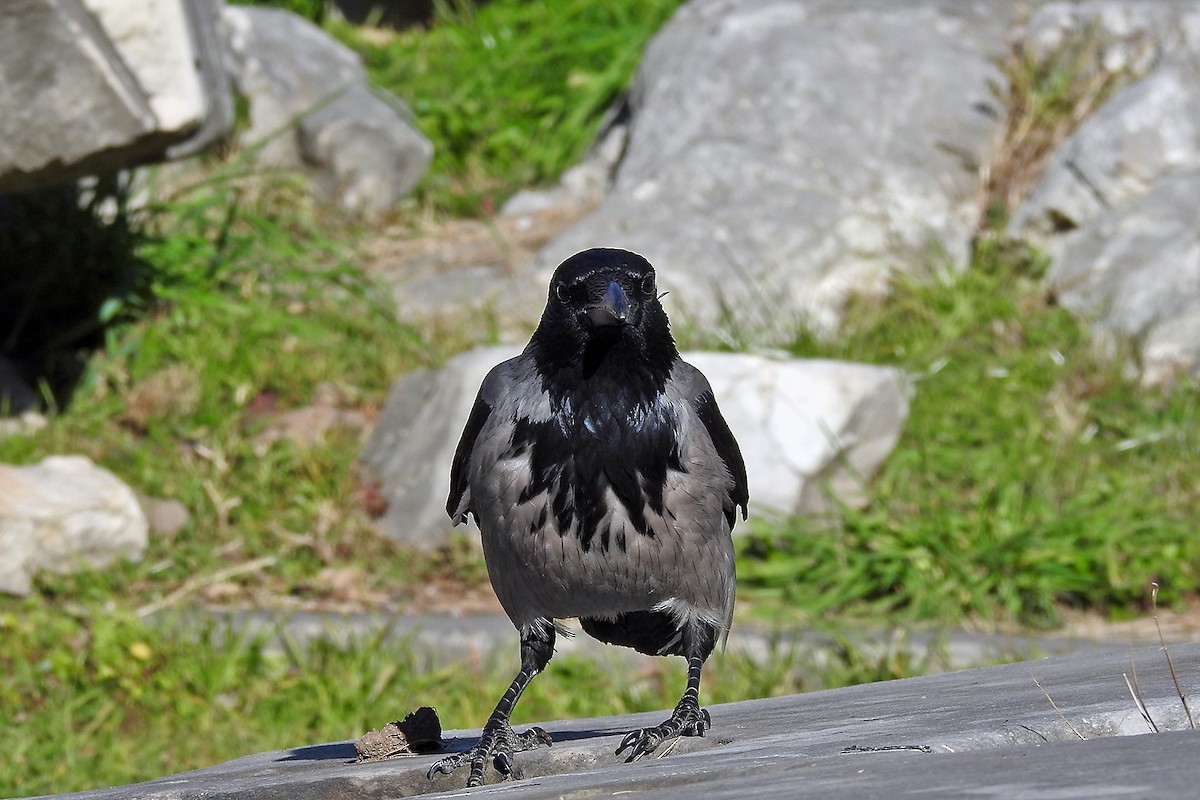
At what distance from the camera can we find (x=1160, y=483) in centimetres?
656

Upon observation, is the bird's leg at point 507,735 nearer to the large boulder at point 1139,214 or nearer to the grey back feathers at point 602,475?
the grey back feathers at point 602,475

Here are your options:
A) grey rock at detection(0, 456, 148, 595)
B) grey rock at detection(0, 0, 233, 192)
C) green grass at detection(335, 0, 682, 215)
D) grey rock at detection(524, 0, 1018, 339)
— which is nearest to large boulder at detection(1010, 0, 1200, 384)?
grey rock at detection(524, 0, 1018, 339)

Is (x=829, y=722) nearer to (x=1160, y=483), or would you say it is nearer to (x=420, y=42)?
(x=1160, y=483)

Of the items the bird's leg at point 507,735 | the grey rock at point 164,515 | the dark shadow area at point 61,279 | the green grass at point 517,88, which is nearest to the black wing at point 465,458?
the bird's leg at point 507,735

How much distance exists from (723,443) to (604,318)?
1.88 ft

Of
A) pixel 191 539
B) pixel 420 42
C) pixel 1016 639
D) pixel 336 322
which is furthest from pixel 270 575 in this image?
pixel 420 42

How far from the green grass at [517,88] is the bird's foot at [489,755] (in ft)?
22.9

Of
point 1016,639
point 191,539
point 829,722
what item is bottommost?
point 1016,639

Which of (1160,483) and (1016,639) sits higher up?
(1016,639)

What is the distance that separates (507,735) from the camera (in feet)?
9.34

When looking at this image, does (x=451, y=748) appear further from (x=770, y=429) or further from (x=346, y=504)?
(x=346, y=504)

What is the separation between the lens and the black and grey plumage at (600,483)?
9.55 ft

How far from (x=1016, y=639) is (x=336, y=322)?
157 inches

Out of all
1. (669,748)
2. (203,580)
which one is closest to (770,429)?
(203,580)
